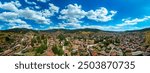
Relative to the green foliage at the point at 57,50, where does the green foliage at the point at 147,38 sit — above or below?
above

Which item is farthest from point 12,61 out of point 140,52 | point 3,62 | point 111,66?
point 140,52

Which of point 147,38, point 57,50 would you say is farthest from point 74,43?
point 147,38

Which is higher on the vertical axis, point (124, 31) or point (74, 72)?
point (124, 31)

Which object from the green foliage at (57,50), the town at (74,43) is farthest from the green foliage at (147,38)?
the green foliage at (57,50)

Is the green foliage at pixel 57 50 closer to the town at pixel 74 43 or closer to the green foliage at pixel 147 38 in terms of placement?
the town at pixel 74 43

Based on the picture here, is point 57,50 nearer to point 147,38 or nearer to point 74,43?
point 74,43

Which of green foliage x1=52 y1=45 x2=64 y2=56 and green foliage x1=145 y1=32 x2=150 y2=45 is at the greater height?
green foliage x1=145 y1=32 x2=150 y2=45

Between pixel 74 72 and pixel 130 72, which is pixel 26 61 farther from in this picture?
pixel 130 72

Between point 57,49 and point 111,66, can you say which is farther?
point 57,49

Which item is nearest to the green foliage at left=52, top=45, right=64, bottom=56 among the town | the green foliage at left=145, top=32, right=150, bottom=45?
the town

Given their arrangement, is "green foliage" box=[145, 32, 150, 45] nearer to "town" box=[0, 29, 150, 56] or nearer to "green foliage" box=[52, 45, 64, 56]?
"town" box=[0, 29, 150, 56]

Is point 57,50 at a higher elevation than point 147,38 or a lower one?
lower
